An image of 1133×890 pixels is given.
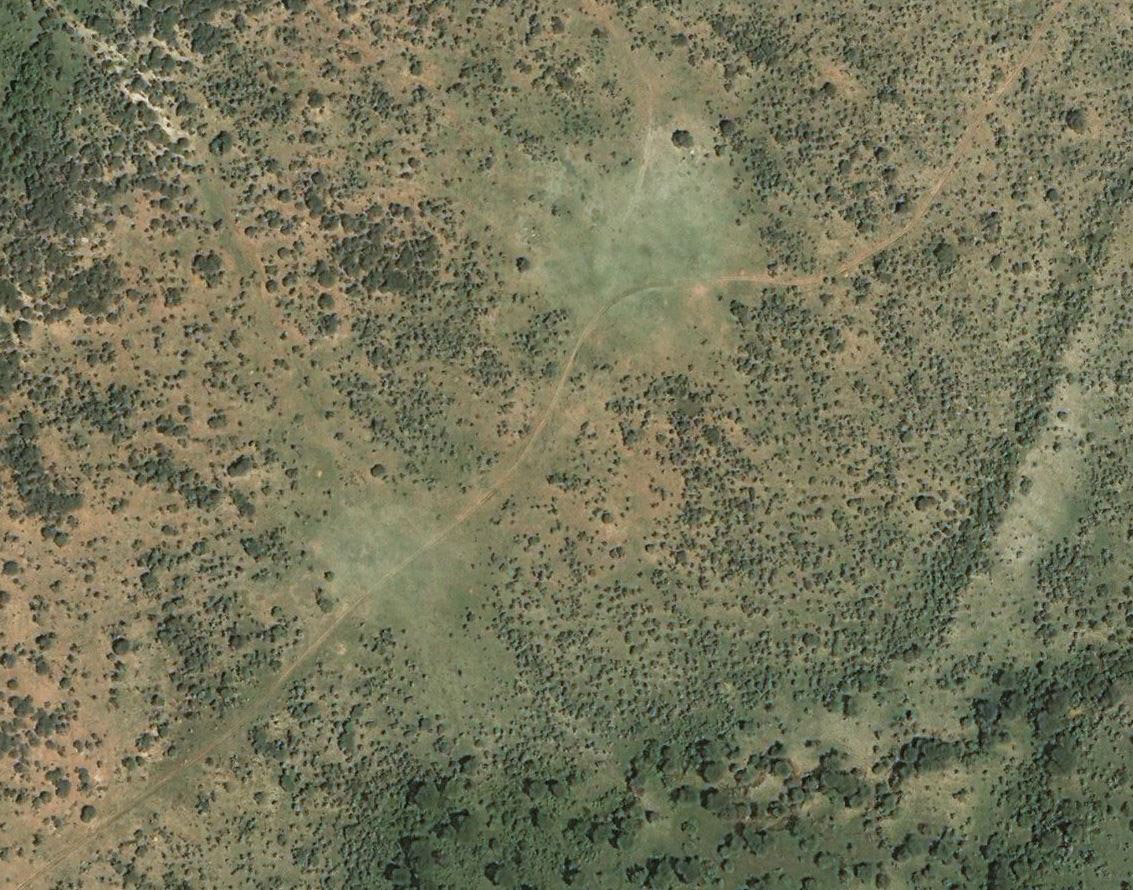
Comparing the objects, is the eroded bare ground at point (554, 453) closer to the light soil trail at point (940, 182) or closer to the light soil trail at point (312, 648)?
the light soil trail at point (312, 648)

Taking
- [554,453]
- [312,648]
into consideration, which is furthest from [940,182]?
[312,648]

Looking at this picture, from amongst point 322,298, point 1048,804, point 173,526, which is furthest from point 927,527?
point 173,526

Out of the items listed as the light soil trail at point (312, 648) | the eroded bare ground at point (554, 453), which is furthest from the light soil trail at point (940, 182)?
the light soil trail at point (312, 648)

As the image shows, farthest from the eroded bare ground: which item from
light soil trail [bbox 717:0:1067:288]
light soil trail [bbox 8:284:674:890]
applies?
light soil trail [bbox 717:0:1067:288]

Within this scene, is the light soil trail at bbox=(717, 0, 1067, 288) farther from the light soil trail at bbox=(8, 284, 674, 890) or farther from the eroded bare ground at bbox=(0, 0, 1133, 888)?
the light soil trail at bbox=(8, 284, 674, 890)

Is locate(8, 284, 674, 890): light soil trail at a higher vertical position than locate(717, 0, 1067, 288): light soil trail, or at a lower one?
lower

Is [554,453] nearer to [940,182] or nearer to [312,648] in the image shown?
[312,648]

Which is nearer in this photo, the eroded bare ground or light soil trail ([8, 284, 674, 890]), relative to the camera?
light soil trail ([8, 284, 674, 890])

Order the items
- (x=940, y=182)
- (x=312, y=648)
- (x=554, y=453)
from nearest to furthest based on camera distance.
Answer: (x=312, y=648), (x=554, y=453), (x=940, y=182)
